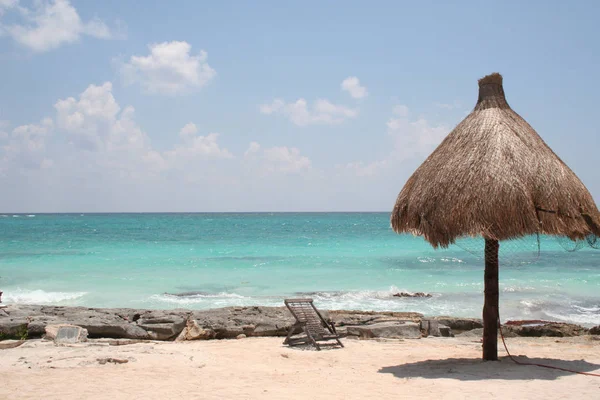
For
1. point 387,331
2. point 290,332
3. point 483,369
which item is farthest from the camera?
point 387,331

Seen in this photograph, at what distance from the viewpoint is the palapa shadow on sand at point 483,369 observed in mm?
5996

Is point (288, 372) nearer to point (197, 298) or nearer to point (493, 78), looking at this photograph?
point (493, 78)

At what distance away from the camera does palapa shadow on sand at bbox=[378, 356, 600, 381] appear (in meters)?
6.00

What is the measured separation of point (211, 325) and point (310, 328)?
1925 millimetres

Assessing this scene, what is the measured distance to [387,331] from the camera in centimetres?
940

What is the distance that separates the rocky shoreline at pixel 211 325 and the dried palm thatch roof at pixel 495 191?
3906mm

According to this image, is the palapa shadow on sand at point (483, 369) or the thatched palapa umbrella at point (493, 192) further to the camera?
the palapa shadow on sand at point (483, 369)

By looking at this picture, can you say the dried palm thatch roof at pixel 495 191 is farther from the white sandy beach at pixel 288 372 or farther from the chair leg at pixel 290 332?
the chair leg at pixel 290 332

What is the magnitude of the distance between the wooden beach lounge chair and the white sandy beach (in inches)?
11.0

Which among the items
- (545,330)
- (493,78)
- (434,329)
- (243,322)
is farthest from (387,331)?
(493,78)

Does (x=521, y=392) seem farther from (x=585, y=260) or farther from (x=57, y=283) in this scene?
(x=585, y=260)

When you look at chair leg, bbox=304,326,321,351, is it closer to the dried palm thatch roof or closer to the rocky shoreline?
the rocky shoreline

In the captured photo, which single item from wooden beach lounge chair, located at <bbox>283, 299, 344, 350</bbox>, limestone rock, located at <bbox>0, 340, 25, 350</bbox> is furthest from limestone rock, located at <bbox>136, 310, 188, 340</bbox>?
wooden beach lounge chair, located at <bbox>283, 299, 344, 350</bbox>

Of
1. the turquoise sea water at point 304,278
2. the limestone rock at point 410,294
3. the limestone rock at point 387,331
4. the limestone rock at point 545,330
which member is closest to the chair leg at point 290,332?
the limestone rock at point 387,331
